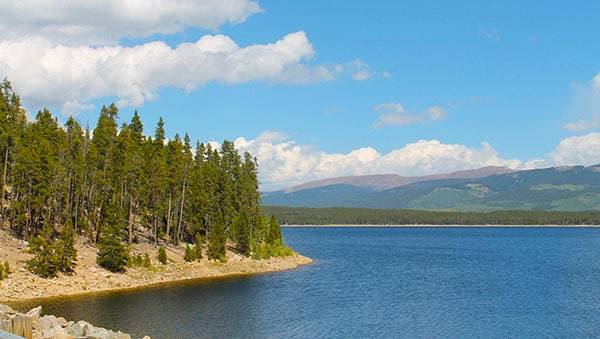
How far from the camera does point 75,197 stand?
285ft

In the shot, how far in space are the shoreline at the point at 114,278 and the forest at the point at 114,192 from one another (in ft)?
6.56

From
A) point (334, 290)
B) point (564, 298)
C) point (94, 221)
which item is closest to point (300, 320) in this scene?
point (334, 290)

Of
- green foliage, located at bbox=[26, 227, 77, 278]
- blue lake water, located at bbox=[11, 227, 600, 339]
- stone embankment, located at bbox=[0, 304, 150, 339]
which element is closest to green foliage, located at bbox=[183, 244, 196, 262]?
blue lake water, located at bbox=[11, 227, 600, 339]

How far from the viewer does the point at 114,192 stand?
8788cm

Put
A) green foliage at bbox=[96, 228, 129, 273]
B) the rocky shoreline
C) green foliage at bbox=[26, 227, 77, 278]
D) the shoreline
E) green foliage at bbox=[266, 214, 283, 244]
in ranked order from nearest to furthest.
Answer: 1. the shoreline
2. the rocky shoreline
3. green foliage at bbox=[26, 227, 77, 278]
4. green foliage at bbox=[96, 228, 129, 273]
5. green foliage at bbox=[266, 214, 283, 244]

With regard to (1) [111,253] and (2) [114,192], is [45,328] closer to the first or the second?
(1) [111,253]

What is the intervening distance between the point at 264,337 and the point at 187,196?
58000 millimetres

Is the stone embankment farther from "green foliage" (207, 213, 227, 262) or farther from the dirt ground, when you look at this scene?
"green foliage" (207, 213, 227, 262)

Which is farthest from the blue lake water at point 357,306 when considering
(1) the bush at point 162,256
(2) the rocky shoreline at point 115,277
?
(1) the bush at point 162,256

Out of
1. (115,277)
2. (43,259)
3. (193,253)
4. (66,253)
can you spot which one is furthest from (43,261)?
(193,253)

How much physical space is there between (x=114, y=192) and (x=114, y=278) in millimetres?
20150

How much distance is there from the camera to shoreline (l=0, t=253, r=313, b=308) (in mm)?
60031

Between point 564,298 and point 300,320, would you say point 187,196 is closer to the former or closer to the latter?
point 300,320

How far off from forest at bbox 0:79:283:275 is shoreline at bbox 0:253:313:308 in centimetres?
200
